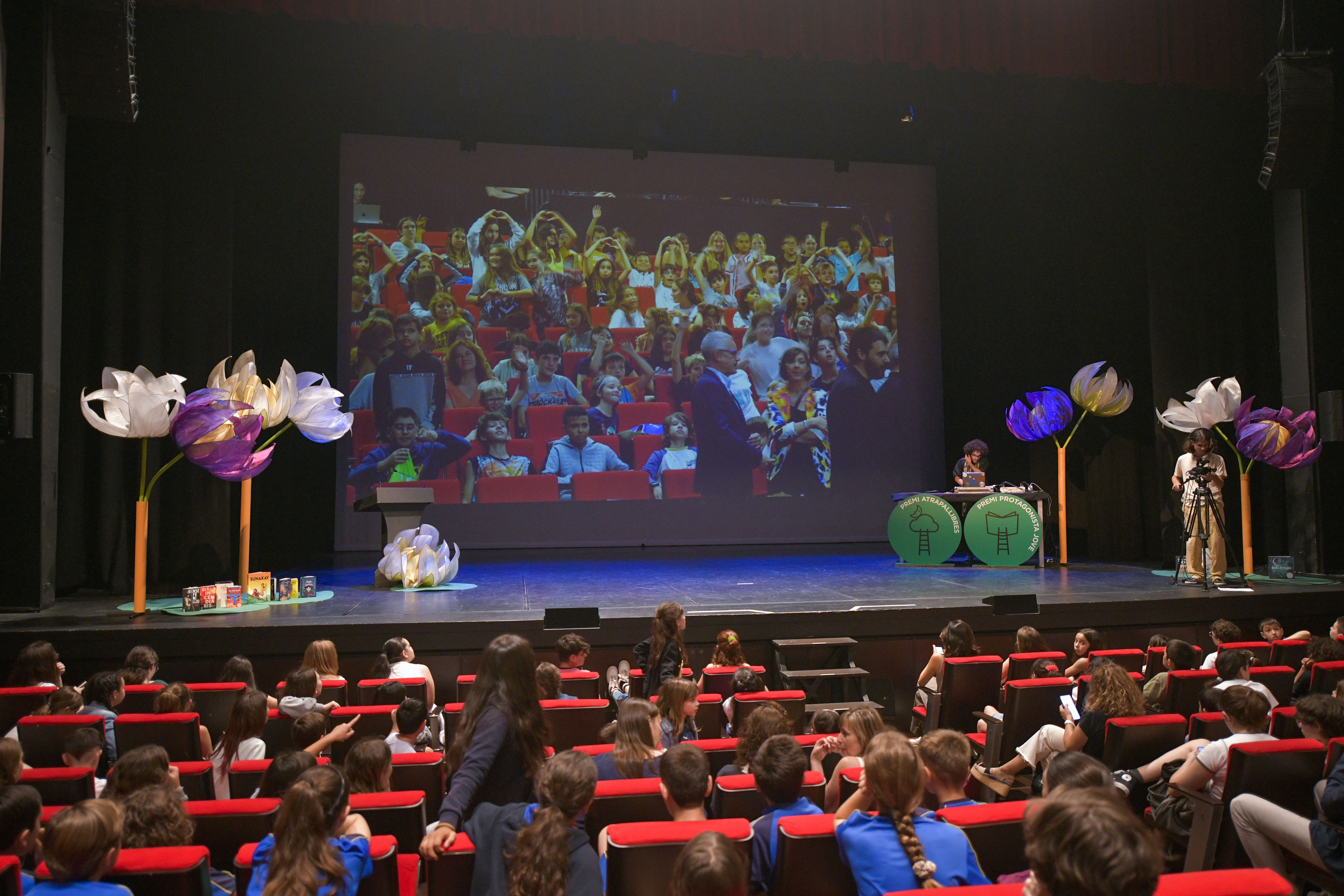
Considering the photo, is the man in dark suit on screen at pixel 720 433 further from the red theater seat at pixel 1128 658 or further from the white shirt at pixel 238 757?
the white shirt at pixel 238 757

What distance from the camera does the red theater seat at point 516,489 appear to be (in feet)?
36.4

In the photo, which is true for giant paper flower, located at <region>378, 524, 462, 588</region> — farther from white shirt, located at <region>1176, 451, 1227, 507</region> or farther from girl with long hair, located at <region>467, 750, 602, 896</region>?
white shirt, located at <region>1176, 451, 1227, 507</region>

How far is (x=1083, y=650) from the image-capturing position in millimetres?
5293

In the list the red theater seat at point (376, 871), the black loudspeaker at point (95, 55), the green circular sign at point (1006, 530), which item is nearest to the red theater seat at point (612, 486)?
the green circular sign at point (1006, 530)

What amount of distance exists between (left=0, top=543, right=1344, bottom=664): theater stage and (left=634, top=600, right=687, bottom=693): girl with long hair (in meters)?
1.21

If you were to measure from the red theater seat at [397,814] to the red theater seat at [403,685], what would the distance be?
166cm

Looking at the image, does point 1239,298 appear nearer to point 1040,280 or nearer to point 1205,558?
point 1040,280

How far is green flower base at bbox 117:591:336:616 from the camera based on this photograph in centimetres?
664

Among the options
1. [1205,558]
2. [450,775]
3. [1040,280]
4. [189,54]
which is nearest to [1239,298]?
[1040,280]

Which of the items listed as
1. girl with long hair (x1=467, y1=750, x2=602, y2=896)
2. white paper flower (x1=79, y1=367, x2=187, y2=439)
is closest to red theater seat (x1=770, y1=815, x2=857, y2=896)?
girl with long hair (x1=467, y1=750, x2=602, y2=896)

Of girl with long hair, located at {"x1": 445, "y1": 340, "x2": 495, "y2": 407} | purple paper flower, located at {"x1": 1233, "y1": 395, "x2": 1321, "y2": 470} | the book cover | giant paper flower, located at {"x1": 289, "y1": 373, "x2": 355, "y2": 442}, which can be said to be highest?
girl with long hair, located at {"x1": 445, "y1": 340, "x2": 495, "y2": 407}

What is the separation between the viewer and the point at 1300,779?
3.09 metres

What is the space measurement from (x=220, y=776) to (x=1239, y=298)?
1011 cm

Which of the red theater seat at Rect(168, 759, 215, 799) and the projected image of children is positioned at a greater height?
the projected image of children
